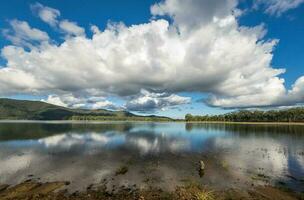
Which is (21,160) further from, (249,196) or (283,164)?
(283,164)

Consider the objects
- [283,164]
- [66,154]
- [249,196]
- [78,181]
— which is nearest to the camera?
[249,196]

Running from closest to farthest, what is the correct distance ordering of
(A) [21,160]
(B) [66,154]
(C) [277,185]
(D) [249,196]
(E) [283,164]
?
(D) [249,196] < (C) [277,185] < (E) [283,164] < (A) [21,160] < (B) [66,154]

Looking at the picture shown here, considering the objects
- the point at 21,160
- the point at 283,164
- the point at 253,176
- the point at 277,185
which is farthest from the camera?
the point at 21,160

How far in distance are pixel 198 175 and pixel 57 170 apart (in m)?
28.3

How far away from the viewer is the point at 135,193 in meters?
29.0

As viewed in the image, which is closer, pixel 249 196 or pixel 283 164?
pixel 249 196

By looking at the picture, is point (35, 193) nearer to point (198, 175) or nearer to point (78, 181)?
point (78, 181)

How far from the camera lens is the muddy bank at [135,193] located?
87.7ft

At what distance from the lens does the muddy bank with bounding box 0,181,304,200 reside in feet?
87.7

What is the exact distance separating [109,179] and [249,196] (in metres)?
22.2

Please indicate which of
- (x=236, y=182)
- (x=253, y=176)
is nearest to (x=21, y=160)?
(x=236, y=182)

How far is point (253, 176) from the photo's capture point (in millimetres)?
37375

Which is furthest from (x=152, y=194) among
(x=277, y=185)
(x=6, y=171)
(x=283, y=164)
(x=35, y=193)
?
(x=283, y=164)

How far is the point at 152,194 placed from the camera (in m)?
28.3
